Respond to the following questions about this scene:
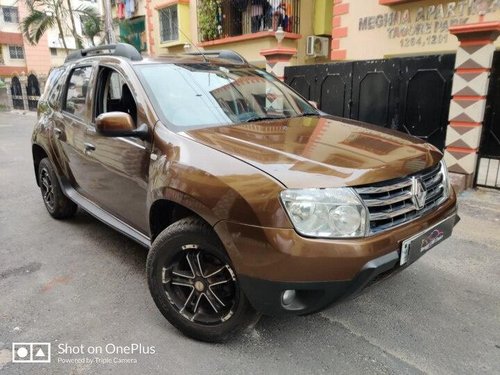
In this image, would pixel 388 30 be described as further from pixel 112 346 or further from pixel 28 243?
pixel 112 346

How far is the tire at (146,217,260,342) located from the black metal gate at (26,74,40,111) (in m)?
22.7

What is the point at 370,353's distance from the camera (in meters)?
2.47

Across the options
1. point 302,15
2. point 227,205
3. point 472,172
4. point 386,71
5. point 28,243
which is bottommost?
point 28,243

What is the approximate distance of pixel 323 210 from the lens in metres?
2.04

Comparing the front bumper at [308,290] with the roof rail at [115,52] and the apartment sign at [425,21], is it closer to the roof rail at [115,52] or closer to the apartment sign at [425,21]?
the roof rail at [115,52]

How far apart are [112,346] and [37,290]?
42.4 inches

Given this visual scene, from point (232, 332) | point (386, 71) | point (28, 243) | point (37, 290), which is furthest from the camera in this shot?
point (386, 71)

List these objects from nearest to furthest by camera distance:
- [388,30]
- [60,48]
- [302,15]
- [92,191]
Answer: [92,191]
[388,30]
[302,15]
[60,48]

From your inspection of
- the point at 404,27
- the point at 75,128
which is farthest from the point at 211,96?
the point at 404,27

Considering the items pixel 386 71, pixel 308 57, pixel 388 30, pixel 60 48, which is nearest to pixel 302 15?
pixel 308 57

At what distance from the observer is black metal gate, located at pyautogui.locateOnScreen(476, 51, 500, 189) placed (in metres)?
5.41

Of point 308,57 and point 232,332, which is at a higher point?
point 308,57

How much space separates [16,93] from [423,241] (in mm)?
26276

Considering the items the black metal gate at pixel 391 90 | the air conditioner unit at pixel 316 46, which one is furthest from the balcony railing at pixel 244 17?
the black metal gate at pixel 391 90
